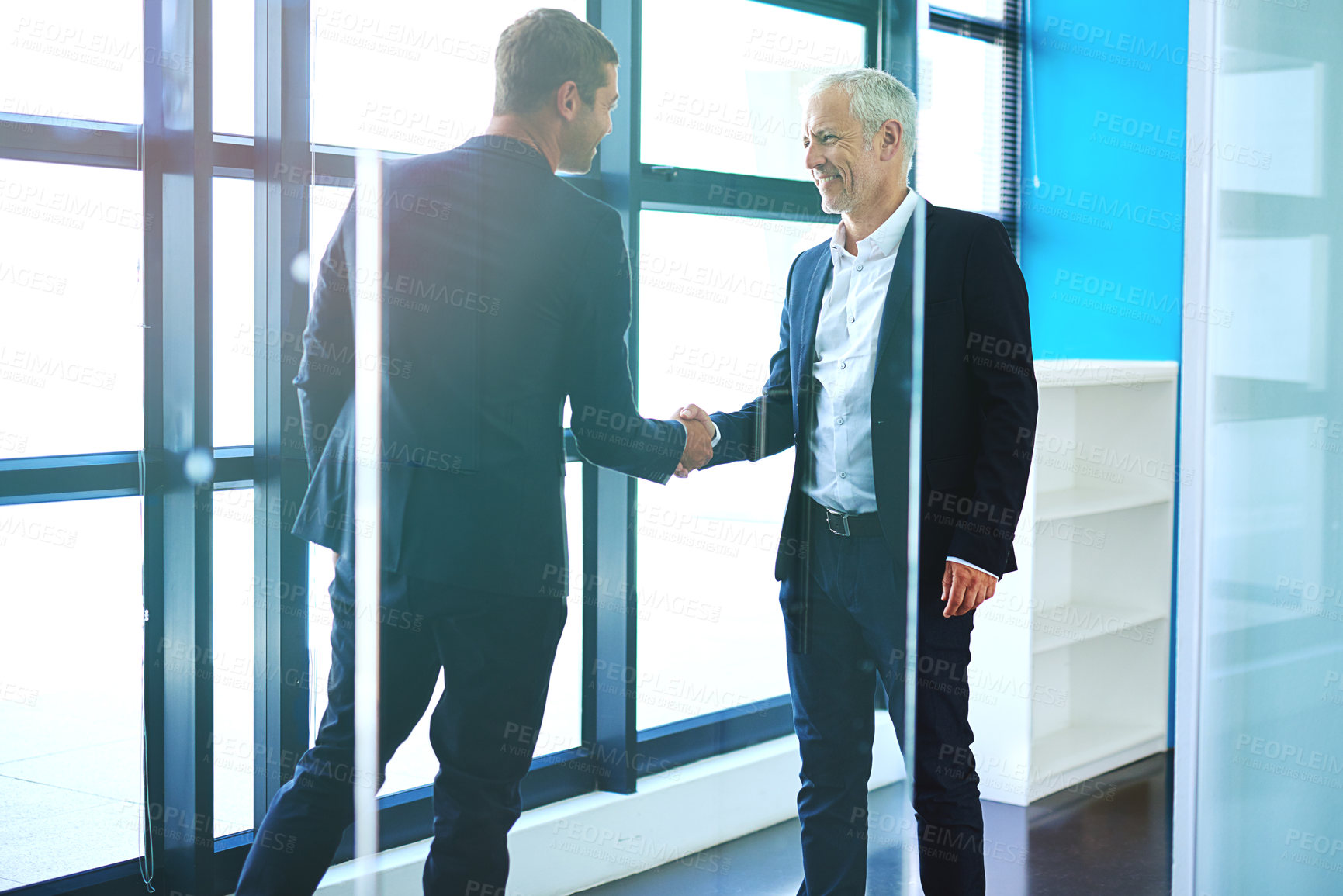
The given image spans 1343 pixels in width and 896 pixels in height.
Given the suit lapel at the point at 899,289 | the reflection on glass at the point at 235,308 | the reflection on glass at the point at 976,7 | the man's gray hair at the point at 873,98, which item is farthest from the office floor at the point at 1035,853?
the reflection on glass at the point at 976,7

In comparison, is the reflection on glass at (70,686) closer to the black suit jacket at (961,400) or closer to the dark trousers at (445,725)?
the dark trousers at (445,725)

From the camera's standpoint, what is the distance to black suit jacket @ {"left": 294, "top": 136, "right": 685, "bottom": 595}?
60.2 inches

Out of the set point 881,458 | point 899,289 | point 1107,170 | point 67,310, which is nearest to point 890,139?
point 899,289

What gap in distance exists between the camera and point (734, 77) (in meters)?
1.77

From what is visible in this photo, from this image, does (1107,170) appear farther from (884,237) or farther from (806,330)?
(806,330)

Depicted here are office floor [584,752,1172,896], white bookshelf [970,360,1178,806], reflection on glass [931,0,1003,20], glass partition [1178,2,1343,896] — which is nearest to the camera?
office floor [584,752,1172,896]

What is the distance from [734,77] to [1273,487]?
1296mm

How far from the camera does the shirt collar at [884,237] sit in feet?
6.05

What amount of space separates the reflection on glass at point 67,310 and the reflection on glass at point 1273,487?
1.89 metres

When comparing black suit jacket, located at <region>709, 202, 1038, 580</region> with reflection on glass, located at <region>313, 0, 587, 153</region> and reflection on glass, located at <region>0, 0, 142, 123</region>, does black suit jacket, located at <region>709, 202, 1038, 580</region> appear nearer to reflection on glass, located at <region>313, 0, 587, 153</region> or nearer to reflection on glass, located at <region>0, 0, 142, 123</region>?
reflection on glass, located at <region>313, 0, 587, 153</region>

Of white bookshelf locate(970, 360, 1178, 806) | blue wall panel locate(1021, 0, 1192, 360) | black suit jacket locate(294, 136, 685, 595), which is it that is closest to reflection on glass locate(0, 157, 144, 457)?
black suit jacket locate(294, 136, 685, 595)

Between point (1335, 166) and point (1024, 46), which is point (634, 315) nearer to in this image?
point (1335, 166)

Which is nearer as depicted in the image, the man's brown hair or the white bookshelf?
the man's brown hair

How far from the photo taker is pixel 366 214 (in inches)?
61.2
